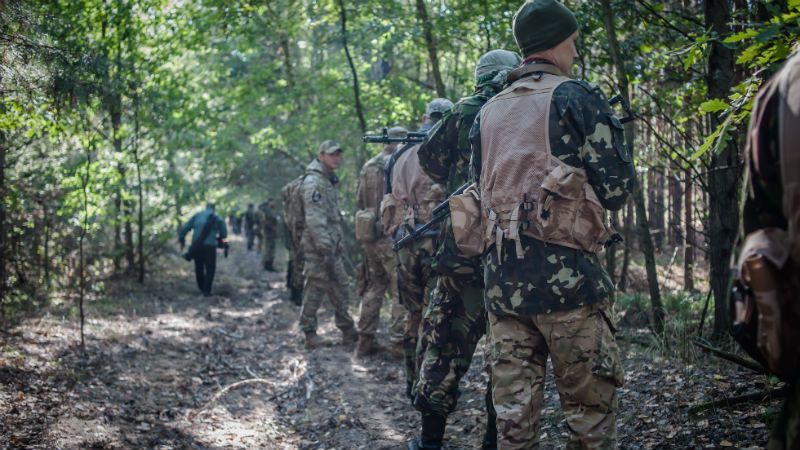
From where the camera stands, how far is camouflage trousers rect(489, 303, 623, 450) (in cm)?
285

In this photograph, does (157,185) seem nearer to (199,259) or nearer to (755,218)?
(199,259)

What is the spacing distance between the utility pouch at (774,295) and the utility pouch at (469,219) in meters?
1.65

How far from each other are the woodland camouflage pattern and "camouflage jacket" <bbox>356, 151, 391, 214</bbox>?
3.69m

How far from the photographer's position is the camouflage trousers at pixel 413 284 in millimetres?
5559

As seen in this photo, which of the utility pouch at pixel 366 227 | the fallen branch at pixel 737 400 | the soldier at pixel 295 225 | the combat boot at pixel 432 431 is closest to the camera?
the fallen branch at pixel 737 400

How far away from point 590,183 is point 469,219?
0.66 m

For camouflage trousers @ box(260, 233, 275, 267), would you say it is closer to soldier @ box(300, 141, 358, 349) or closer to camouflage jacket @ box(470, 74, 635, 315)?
soldier @ box(300, 141, 358, 349)

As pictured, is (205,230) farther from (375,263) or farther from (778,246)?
(778,246)

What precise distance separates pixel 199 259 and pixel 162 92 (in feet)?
11.1

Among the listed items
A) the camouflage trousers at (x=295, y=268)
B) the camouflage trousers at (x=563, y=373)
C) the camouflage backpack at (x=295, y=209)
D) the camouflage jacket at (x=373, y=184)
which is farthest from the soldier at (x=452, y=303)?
the camouflage trousers at (x=295, y=268)

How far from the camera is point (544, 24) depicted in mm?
3105

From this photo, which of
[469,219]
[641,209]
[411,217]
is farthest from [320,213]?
[469,219]

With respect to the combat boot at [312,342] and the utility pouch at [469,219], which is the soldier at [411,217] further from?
the combat boot at [312,342]

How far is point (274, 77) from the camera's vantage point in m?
16.1
